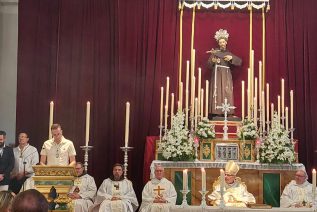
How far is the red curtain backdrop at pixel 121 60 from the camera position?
11.1 metres

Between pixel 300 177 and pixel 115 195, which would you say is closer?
pixel 300 177

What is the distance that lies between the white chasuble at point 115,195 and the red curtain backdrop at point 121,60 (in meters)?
1.58

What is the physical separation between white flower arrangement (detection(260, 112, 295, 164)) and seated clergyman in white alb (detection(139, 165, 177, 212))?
1564mm

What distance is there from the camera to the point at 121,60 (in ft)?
37.0

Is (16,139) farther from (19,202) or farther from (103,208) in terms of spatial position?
(19,202)

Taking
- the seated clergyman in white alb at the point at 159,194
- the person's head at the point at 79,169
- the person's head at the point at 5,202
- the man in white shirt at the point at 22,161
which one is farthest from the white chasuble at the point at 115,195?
the person's head at the point at 5,202

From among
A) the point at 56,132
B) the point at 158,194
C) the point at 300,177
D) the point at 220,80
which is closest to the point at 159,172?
the point at 158,194

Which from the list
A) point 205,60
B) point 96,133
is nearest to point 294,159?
point 205,60

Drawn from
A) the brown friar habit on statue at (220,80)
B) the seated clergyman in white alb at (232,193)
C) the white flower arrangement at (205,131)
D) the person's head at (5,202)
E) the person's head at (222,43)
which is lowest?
the seated clergyman in white alb at (232,193)

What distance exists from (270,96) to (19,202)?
29.4 ft

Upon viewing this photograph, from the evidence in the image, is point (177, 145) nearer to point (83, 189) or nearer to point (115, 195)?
point (115, 195)

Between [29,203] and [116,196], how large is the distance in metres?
6.45

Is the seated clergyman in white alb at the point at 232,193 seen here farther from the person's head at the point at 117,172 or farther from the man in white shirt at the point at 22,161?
the man in white shirt at the point at 22,161

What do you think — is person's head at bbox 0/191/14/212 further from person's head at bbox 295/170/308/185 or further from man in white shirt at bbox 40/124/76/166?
person's head at bbox 295/170/308/185
